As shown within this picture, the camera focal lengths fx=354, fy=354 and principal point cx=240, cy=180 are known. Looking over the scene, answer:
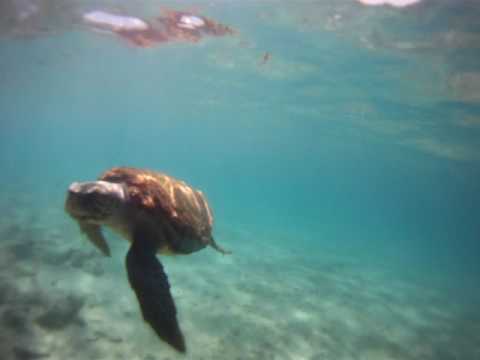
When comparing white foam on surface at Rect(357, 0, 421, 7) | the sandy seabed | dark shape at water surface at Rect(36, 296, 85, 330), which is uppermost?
white foam on surface at Rect(357, 0, 421, 7)

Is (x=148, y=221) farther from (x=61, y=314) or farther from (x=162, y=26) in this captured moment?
(x=162, y=26)

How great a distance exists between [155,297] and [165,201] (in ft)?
5.42

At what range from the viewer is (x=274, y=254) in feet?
65.9

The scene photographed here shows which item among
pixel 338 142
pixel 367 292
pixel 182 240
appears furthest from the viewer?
pixel 338 142

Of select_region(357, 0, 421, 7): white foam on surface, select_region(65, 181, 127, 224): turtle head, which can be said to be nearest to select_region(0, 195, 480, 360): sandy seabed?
select_region(65, 181, 127, 224): turtle head

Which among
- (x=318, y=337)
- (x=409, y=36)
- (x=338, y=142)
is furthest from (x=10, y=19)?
(x=338, y=142)

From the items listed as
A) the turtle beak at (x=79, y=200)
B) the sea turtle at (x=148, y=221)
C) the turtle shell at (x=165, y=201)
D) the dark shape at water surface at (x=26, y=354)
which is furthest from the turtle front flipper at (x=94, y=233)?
the dark shape at water surface at (x=26, y=354)

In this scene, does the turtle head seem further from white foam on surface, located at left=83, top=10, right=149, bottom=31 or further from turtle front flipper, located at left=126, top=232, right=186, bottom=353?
white foam on surface, located at left=83, top=10, right=149, bottom=31

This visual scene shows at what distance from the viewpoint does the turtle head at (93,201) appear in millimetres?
4363

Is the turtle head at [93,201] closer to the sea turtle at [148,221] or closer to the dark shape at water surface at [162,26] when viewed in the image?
the sea turtle at [148,221]

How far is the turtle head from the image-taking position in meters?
4.36

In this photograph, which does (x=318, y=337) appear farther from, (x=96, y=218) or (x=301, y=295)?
(x=96, y=218)

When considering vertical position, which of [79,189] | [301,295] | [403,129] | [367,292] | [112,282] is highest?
[79,189]

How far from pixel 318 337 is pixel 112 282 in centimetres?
569
